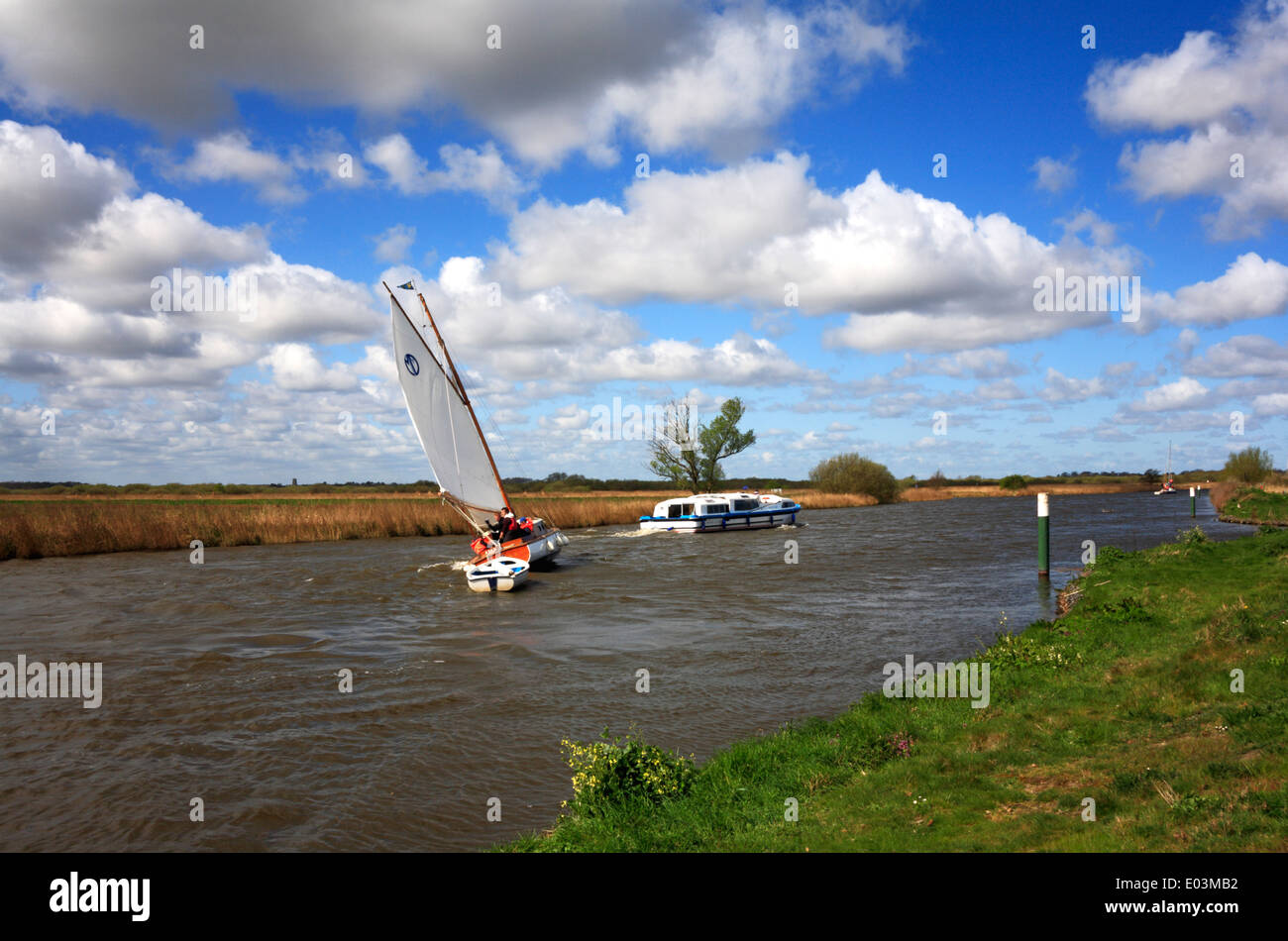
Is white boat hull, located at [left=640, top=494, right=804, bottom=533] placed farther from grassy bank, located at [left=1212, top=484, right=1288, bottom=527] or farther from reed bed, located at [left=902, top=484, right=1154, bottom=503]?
reed bed, located at [left=902, top=484, right=1154, bottom=503]

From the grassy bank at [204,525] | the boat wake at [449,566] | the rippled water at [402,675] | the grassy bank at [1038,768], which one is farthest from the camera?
the grassy bank at [204,525]

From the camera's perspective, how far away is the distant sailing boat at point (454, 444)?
1067 inches

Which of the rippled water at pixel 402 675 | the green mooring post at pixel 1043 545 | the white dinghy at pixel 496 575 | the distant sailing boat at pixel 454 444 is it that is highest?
the distant sailing boat at pixel 454 444

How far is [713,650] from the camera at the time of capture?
16484 millimetres

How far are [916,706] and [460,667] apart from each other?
9487 millimetres

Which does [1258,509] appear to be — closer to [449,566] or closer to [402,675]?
[449,566]

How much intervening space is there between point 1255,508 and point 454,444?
44.3m

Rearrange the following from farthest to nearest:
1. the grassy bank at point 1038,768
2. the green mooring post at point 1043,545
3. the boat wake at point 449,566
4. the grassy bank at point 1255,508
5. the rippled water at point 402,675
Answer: the grassy bank at point 1255,508 → the boat wake at point 449,566 → the green mooring post at point 1043,545 → the rippled water at point 402,675 → the grassy bank at point 1038,768

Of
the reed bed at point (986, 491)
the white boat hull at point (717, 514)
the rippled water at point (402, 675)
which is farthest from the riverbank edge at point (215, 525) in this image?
the reed bed at point (986, 491)

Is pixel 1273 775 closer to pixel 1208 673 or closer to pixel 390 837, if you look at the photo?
pixel 1208 673

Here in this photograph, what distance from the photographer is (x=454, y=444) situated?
96.8 ft

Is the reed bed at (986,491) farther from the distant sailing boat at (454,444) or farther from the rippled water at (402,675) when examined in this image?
the distant sailing boat at (454,444)

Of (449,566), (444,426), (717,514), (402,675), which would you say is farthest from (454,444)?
(717,514)

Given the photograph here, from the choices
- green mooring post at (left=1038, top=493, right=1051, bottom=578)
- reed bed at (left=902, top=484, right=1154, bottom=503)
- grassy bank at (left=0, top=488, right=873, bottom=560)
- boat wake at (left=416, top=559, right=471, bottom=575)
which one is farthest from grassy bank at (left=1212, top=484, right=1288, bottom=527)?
reed bed at (left=902, top=484, right=1154, bottom=503)
